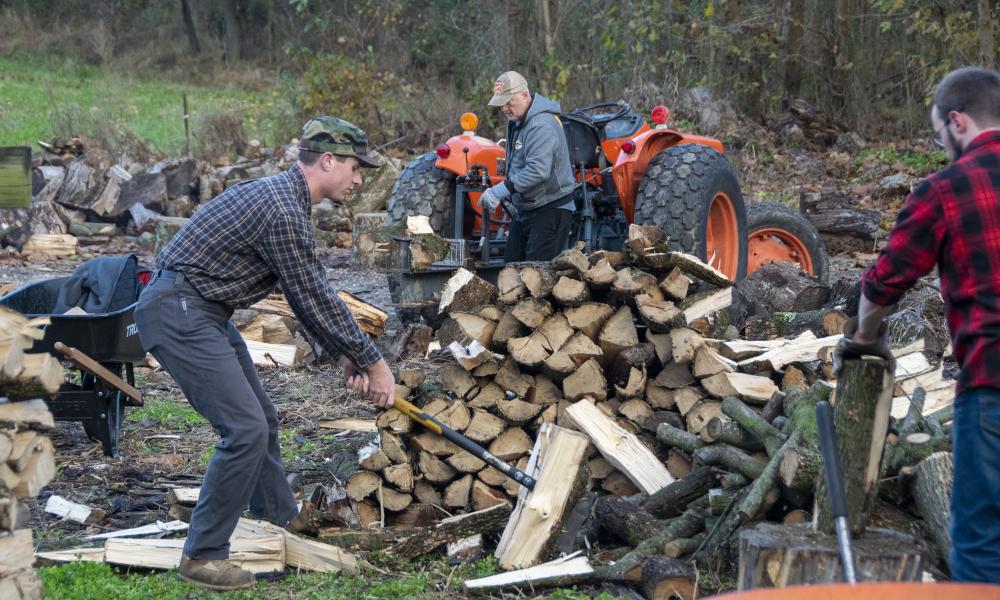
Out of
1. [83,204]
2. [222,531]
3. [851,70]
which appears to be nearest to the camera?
[222,531]

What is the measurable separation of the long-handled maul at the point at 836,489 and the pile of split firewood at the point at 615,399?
1.27 meters

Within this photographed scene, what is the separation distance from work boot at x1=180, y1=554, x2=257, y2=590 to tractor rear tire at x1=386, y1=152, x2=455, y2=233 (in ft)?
12.7

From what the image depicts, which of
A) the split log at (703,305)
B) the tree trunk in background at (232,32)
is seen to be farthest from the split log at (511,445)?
the tree trunk in background at (232,32)

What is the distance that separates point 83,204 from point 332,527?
32.1ft

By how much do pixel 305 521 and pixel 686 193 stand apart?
12.0 feet

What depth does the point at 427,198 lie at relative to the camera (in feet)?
25.1

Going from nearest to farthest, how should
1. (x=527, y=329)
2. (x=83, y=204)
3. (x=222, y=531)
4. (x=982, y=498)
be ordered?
(x=982, y=498) < (x=222, y=531) < (x=527, y=329) < (x=83, y=204)

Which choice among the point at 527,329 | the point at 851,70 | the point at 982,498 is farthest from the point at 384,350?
the point at 851,70

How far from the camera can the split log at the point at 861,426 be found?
3.23 m

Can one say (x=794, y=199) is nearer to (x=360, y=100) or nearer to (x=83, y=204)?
(x=360, y=100)

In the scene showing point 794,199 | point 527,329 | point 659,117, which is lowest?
point 794,199

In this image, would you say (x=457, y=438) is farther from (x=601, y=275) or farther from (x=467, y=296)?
(x=601, y=275)

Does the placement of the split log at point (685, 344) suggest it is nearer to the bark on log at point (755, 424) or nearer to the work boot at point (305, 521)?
the bark on log at point (755, 424)

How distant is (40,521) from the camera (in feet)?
15.8
